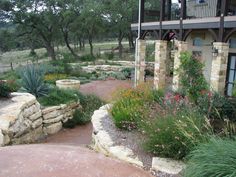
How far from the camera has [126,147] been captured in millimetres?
5410

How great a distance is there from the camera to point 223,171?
11.0 ft

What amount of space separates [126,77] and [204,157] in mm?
15434

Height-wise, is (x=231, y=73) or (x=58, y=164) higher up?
(x=231, y=73)

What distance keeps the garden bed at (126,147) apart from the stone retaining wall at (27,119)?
209 centimetres

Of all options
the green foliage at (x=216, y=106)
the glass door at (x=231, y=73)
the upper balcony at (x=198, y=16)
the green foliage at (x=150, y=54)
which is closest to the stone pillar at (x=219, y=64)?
the upper balcony at (x=198, y=16)


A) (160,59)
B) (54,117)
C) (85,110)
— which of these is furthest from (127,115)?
(160,59)

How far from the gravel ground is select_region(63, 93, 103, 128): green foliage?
→ 140 inches

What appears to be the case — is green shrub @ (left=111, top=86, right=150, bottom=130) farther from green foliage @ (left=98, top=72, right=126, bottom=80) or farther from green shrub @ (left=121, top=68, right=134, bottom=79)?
green shrub @ (left=121, top=68, right=134, bottom=79)

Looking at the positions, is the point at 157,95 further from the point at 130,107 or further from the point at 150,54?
the point at 150,54

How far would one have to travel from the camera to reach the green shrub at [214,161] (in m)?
3.37

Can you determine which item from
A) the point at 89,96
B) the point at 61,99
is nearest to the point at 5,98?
the point at 61,99

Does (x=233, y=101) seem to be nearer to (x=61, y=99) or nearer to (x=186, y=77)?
(x=186, y=77)

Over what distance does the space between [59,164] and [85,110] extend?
737 cm

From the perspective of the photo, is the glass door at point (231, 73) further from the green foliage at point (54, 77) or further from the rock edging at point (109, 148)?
the green foliage at point (54, 77)
